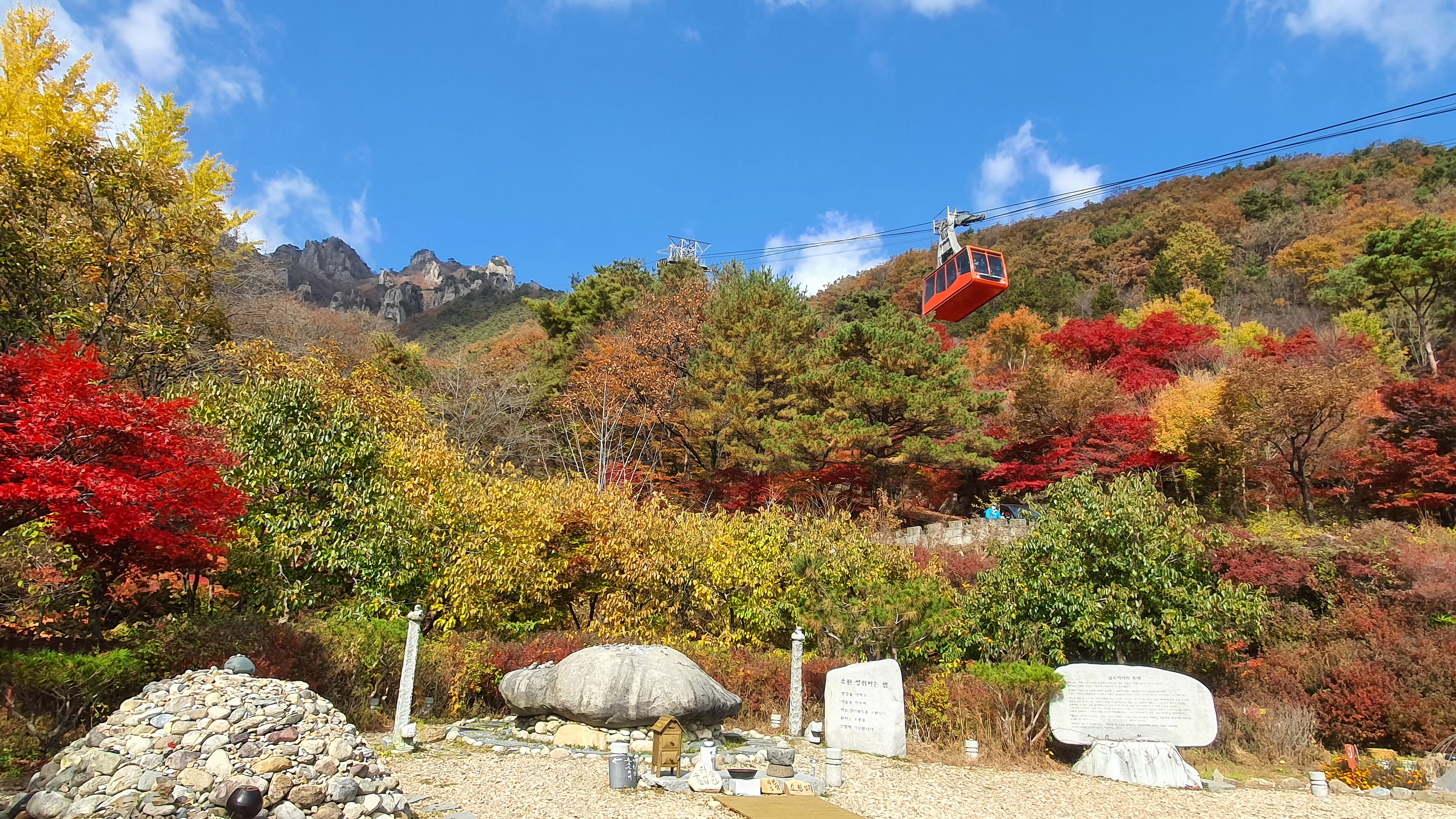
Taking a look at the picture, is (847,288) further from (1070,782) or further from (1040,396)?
(1070,782)

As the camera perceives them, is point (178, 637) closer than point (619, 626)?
Yes

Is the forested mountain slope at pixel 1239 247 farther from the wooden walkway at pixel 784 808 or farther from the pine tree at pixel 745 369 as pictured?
the wooden walkway at pixel 784 808

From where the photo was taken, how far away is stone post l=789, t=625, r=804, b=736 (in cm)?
1062

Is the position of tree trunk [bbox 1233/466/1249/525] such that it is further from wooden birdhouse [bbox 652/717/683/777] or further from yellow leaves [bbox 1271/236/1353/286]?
yellow leaves [bbox 1271/236/1353/286]

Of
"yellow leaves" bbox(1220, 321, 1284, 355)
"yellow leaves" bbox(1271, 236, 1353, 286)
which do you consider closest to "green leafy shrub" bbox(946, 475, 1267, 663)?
"yellow leaves" bbox(1220, 321, 1284, 355)

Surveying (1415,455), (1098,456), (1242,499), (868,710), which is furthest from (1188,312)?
(868,710)

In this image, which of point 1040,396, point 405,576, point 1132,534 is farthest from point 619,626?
point 1040,396

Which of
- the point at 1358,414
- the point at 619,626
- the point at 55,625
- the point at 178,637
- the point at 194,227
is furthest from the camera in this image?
the point at 1358,414

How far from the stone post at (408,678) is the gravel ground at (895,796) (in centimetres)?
49

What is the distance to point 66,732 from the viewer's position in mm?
6949

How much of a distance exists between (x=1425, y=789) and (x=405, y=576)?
1431 cm

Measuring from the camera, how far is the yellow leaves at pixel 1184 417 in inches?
744

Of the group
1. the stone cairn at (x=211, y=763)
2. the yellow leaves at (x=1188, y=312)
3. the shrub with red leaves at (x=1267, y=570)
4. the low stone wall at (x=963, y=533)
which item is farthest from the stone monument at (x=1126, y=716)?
the yellow leaves at (x=1188, y=312)

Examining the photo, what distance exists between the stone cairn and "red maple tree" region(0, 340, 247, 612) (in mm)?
1912
